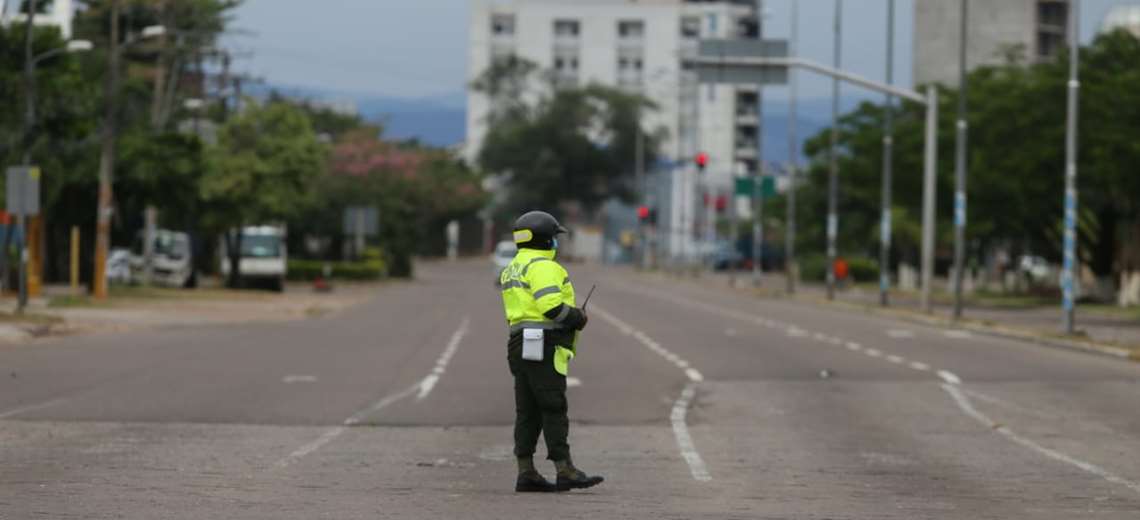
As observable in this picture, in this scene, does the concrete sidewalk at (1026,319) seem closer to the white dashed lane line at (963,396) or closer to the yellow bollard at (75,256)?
the white dashed lane line at (963,396)

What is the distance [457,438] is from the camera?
17.0 m

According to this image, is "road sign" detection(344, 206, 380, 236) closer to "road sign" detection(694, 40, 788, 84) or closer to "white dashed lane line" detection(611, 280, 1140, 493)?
"white dashed lane line" detection(611, 280, 1140, 493)

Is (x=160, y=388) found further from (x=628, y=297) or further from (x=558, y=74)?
(x=558, y=74)

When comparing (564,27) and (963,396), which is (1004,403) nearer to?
(963,396)

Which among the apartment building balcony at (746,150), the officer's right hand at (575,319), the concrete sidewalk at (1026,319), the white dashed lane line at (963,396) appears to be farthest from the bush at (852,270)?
the officer's right hand at (575,319)

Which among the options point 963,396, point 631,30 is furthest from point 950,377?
point 631,30

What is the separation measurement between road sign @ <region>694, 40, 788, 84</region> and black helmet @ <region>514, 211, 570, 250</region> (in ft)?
103

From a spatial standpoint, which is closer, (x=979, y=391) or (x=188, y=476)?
(x=188, y=476)

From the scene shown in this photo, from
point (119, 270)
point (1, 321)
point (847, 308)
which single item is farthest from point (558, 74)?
point (1, 321)

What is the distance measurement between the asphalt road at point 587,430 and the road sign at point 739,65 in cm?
1056

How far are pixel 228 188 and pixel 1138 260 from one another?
90.6 feet

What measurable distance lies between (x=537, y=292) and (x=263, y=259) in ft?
178

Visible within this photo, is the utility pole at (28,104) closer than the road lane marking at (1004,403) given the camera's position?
No

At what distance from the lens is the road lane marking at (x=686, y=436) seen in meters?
14.3
